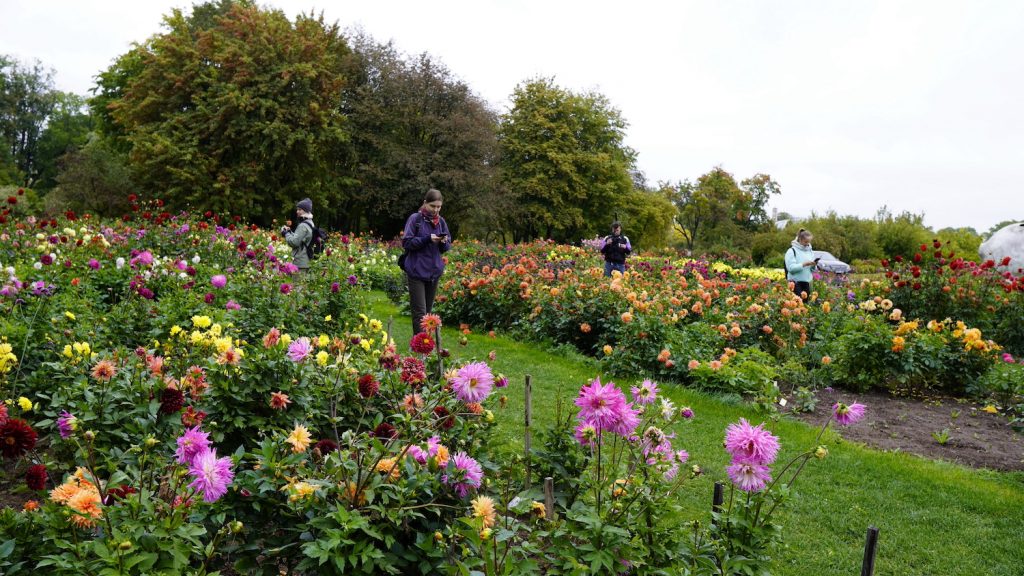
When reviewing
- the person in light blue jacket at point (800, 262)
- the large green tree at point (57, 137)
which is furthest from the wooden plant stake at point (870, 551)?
the large green tree at point (57, 137)

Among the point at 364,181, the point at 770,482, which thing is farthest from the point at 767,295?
the point at 364,181

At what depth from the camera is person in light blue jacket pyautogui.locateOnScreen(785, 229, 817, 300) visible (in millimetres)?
8594

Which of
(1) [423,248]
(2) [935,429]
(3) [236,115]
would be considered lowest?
(2) [935,429]

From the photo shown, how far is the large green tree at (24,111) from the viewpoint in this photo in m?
43.6

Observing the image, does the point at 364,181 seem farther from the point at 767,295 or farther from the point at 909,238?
the point at 909,238

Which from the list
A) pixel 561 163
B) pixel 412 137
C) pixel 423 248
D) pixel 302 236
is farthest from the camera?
pixel 561 163

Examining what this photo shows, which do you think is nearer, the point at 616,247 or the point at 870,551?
the point at 870,551

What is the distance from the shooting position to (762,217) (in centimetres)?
4141

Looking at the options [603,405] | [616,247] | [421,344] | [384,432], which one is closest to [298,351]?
[421,344]

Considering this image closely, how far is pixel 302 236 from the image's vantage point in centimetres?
721

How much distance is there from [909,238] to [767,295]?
84.2 feet

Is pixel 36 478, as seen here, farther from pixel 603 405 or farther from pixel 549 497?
pixel 603 405

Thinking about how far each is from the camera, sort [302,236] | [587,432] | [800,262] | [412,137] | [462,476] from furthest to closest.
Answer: [412,137], [800,262], [302,236], [587,432], [462,476]

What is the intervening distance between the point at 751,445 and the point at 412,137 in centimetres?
2663
